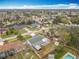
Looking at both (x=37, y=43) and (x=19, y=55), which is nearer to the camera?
(x=19, y=55)

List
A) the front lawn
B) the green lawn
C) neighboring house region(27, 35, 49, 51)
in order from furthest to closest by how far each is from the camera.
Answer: neighboring house region(27, 35, 49, 51) → the front lawn → the green lawn

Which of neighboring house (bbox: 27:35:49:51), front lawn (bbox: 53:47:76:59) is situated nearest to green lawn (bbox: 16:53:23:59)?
neighboring house (bbox: 27:35:49:51)

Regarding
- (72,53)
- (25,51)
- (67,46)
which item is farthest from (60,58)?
(25,51)

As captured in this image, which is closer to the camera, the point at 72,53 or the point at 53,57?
the point at 53,57

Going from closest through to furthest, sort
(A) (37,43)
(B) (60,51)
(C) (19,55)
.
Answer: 1. (C) (19,55)
2. (B) (60,51)
3. (A) (37,43)

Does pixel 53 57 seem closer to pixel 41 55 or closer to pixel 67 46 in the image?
pixel 41 55

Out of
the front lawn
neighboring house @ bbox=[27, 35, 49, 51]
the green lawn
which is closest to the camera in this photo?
the green lawn

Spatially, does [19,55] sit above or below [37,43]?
below

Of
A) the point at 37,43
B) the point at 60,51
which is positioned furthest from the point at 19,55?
the point at 60,51

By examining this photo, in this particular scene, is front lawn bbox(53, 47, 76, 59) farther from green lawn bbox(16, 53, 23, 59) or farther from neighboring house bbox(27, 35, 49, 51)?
green lawn bbox(16, 53, 23, 59)

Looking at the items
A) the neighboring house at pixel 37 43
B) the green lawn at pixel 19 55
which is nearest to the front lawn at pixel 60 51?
the neighboring house at pixel 37 43

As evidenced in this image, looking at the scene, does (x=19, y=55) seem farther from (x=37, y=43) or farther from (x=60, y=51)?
(x=60, y=51)
